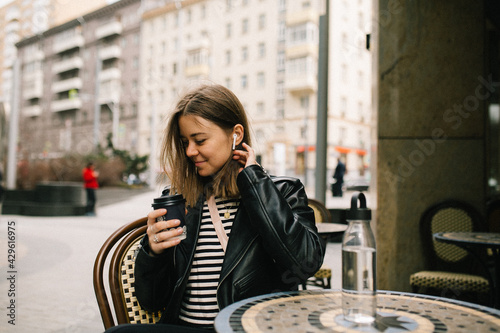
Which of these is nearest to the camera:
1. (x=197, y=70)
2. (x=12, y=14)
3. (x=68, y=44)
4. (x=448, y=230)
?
(x=448, y=230)

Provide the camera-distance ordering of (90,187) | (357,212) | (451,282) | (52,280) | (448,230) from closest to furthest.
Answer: (357,212), (451,282), (448,230), (52,280), (90,187)

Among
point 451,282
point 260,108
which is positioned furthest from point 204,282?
point 260,108

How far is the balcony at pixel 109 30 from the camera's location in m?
37.2

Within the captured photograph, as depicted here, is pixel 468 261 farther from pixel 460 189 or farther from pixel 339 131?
pixel 339 131

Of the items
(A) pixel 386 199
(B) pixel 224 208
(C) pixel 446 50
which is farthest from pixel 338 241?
(B) pixel 224 208

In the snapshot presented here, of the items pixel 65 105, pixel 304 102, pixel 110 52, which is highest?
pixel 110 52

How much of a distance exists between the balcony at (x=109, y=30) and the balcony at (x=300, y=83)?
18260 millimetres

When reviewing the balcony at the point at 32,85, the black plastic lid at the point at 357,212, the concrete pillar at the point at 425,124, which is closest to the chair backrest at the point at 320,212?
the concrete pillar at the point at 425,124

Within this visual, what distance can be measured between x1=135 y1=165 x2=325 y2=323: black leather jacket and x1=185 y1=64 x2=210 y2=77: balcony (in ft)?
100.0

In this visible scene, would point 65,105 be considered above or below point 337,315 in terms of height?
above

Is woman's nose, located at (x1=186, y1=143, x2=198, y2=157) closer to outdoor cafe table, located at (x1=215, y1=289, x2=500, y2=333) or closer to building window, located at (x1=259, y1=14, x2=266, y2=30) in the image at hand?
outdoor cafe table, located at (x1=215, y1=289, x2=500, y2=333)

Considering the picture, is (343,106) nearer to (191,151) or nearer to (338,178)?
(338,178)

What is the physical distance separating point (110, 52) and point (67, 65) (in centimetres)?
481

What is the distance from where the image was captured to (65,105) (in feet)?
131
